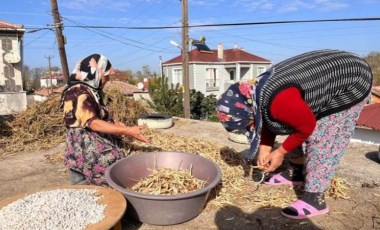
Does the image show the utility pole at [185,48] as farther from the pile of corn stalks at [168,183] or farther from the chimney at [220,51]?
the chimney at [220,51]

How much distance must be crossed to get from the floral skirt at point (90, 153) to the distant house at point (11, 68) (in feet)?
36.7

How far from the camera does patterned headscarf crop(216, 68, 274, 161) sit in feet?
7.00

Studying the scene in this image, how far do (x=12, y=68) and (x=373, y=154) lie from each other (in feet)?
43.4

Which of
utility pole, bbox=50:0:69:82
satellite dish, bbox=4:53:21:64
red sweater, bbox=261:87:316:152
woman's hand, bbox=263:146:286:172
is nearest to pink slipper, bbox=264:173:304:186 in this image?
woman's hand, bbox=263:146:286:172

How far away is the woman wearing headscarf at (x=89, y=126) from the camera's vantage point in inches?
94.3

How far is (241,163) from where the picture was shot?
374cm

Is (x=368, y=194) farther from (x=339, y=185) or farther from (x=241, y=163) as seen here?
(x=241, y=163)

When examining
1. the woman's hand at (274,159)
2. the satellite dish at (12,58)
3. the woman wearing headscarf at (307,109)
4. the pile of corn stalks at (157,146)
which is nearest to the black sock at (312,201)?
the woman wearing headscarf at (307,109)

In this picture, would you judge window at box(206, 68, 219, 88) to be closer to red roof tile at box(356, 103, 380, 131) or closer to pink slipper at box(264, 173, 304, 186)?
red roof tile at box(356, 103, 380, 131)

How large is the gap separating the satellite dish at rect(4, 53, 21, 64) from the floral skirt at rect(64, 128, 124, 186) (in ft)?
38.7

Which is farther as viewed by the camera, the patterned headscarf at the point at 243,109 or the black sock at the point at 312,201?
the black sock at the point at 312,201

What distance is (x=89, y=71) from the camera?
249 cm

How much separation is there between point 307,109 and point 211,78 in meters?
28.3

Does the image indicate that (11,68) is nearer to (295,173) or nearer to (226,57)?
(295,173)
